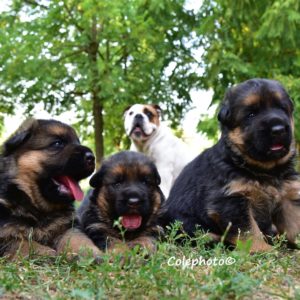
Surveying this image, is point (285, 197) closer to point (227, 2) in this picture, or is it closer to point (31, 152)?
point (31, 152)

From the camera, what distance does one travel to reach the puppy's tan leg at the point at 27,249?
17.2 ft

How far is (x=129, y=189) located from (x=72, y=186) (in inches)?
22.3

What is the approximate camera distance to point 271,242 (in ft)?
20.8

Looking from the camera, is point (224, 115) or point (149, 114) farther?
point (149, 114)

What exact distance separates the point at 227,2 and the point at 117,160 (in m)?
8.27

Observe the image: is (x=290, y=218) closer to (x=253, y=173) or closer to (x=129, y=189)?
(x=253, y=173)

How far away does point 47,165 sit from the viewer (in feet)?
18.8

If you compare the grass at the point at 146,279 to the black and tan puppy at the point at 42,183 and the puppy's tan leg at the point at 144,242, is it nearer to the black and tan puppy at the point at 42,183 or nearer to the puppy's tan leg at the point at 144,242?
the black and tan puppy at the point at 42,183

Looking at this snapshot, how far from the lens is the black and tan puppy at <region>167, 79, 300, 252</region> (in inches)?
232

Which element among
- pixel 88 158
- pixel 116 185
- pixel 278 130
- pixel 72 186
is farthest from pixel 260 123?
pixel 72 186

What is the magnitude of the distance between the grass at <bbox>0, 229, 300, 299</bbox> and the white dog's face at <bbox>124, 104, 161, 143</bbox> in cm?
644

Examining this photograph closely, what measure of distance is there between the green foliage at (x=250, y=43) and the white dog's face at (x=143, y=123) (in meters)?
2.35

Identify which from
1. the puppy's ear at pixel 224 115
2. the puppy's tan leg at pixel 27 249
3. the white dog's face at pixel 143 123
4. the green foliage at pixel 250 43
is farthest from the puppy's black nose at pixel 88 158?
the green foliage at pixel 250 43

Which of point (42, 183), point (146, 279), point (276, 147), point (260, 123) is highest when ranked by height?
point (260, 123)
